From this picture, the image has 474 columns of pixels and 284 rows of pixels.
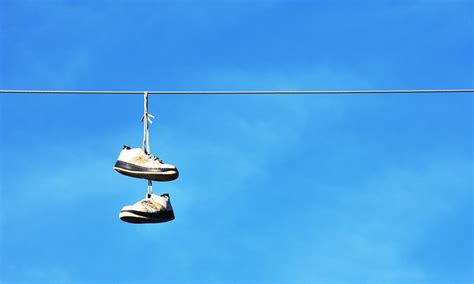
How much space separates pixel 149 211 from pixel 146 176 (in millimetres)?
407

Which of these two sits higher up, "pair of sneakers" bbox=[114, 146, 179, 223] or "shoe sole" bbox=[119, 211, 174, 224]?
"pair of sneakers" bbox=[114, 146, 179, 223]

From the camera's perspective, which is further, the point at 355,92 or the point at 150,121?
the point at 150,121

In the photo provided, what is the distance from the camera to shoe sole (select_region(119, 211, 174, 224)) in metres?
10.9

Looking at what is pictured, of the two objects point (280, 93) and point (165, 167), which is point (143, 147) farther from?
point (280, 93)

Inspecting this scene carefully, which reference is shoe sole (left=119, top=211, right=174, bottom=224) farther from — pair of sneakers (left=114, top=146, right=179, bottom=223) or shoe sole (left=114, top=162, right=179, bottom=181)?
shoe sole (left=114, top=162, right=179, bottom=181)

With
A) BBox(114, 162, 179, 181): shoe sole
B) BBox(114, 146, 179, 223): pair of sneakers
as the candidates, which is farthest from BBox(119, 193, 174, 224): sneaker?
BBox(114, 162, 179, 181): shoe sole

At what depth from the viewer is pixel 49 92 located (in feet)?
33.2

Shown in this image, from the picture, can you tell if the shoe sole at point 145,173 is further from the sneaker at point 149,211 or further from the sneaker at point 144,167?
the sneaker at point 149,211

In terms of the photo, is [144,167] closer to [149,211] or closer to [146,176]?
[146,176]

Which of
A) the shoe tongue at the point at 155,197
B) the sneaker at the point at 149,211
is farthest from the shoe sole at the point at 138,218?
the shoe tongue at the point at 155,197

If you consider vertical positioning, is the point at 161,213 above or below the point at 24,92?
below

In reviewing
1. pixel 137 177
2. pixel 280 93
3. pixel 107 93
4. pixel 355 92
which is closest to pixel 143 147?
pixel 137 177

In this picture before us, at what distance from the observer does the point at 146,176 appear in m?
11.0

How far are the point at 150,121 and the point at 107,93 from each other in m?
0.84
